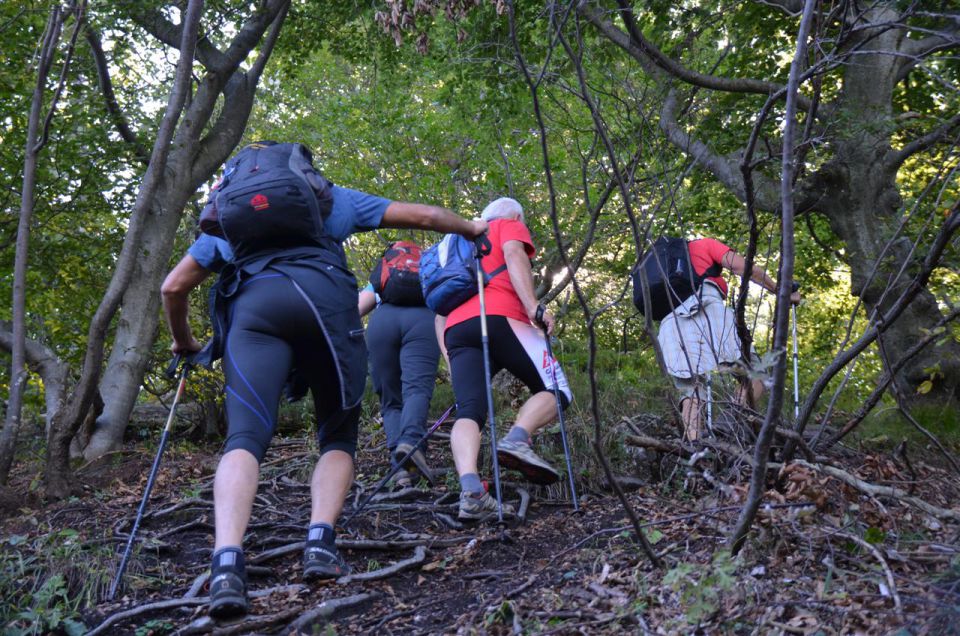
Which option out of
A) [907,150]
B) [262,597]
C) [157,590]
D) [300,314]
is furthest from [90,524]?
[907,150]

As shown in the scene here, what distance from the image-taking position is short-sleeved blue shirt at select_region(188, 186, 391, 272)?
12.4 feet

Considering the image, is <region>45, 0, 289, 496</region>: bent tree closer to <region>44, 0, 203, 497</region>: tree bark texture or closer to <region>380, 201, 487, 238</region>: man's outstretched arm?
<region>44, 0, 203, 497</region>: tree bark texture

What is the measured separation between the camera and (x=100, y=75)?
7.48m

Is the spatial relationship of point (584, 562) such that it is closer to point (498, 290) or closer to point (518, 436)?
point (518, 436)

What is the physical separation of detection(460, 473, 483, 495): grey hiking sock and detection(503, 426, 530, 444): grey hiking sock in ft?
0.98

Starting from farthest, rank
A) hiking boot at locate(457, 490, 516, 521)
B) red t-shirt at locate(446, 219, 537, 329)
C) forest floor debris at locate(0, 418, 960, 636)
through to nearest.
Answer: red t-shirt at locate(446, 219, 537, 329) < hiking boot at locate(457, 490, 516, 521) < forest floor debris at locate(0, 418, 960, 636)

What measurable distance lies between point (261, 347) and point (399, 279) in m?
2.50

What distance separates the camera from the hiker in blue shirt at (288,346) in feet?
11.0

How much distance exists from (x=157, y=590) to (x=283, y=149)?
205cm

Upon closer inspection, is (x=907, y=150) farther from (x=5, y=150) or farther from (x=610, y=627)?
(x=5, y=150)

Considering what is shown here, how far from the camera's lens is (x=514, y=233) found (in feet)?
16.5

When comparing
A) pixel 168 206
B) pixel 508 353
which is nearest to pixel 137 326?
pixel 168 206

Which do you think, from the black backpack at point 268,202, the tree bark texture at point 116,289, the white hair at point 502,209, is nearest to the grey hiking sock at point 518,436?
the white hair at point 502,209

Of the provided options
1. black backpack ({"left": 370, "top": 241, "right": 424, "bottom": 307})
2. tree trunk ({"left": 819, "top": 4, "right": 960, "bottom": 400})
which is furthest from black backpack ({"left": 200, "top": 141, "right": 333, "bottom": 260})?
tree trunk ({"left": 819, "top": 4, "right": 960, "bottom": 400})
